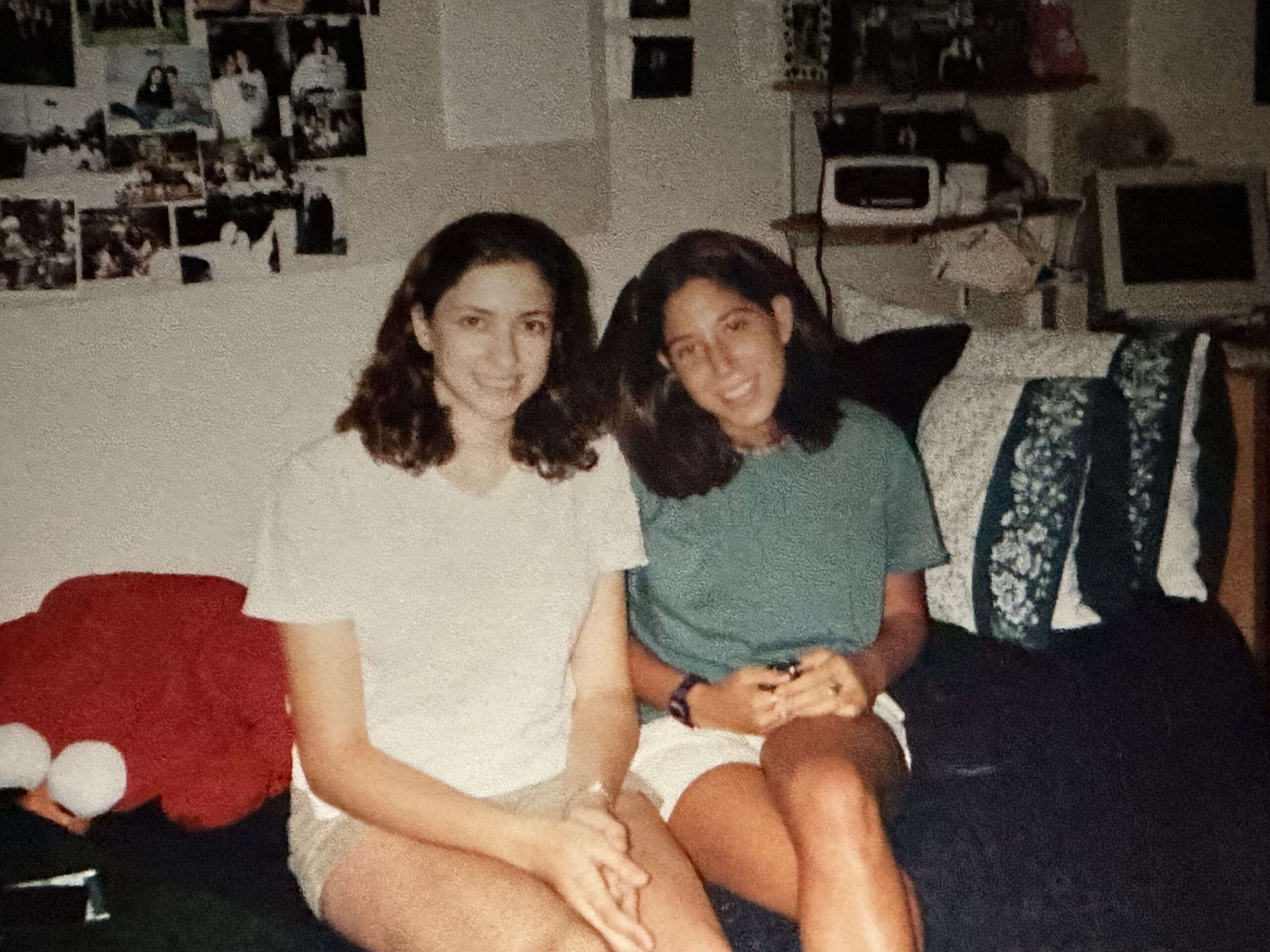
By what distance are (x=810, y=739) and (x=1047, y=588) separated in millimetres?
473

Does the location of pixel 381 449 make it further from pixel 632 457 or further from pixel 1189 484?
pixel 1189 484

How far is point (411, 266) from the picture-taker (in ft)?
3.40

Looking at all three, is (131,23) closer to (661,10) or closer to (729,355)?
(661,10)

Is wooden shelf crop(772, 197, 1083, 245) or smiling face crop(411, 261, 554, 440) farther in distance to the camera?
wooden shelf crop(772, 197, 1083, 245)

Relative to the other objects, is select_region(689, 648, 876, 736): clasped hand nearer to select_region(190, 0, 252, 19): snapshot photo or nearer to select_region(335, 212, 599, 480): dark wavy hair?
select_region(335, 212, 599, 480): dark wavy hair

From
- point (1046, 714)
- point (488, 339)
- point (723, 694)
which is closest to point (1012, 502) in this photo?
point (1046, 714)

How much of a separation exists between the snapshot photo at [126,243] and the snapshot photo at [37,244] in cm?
2

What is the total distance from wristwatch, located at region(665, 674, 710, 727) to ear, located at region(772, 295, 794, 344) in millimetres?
380

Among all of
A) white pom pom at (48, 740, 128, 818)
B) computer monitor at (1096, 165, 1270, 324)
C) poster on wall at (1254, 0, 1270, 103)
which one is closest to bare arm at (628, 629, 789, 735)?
white pom pom at (48, 740, 128, 818)

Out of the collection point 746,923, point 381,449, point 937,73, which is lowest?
point 746,923

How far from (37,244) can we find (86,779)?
0.54m

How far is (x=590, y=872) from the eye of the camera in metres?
0.88

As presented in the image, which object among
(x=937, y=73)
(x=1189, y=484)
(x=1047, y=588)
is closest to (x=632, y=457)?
(x=1047, y=588)

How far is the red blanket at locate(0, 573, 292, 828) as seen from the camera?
110 centimetres
